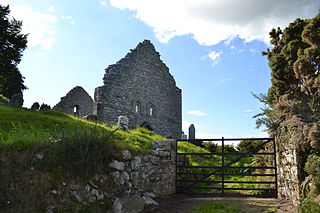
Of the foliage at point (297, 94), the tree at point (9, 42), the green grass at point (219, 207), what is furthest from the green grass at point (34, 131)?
the tree at point (9, 42)

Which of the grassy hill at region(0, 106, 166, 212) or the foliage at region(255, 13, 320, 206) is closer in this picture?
the grassy hill at region(0, 106, 166, 212)

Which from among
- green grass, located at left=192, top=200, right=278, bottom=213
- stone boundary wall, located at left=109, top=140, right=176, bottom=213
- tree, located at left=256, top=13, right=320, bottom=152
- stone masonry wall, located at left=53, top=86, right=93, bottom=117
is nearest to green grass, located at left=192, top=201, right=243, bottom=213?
green grass, located at left=192, top=200, right=278, bottom=213

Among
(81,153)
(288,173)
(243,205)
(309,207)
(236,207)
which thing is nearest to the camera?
(309,207)

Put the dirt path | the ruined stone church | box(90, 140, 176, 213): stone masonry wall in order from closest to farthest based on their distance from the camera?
1. box(90, 140, 176, 213): stone masonry wall
2. the dirt path
3. the ruined stone church

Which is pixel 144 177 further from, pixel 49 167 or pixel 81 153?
pixel 49 167

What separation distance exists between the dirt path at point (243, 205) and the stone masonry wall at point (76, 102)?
18.7 m

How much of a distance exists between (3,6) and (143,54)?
9629 millimetres

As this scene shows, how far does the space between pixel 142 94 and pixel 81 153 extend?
14150 millimetres

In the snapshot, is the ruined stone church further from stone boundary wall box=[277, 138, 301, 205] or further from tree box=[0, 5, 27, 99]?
stone boundary wall box=[277, 138, 301, 205]

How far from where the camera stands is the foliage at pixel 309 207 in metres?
4.82

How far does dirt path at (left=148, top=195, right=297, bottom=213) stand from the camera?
252 inches

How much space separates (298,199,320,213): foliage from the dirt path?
880 millimetres

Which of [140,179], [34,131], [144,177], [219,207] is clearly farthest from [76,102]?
[219,207]

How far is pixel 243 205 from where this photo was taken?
271 inches
